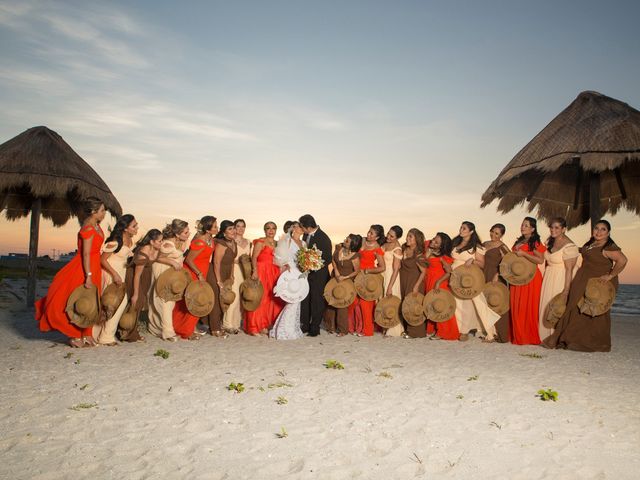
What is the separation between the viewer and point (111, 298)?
769cm

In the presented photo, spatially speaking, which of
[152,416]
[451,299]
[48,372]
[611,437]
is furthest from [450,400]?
[48,372]

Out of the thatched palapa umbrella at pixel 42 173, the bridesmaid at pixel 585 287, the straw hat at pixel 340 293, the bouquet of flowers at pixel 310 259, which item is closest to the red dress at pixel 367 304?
the straw hat at pixel 340 293

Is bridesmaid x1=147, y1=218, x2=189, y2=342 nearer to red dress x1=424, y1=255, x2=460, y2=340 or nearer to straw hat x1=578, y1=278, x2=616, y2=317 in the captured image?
red dress x1=424, y1=255, x2=460, y2=340

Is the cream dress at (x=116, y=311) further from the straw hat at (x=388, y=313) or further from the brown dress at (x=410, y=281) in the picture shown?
the brown dress at (x=410, y=281)

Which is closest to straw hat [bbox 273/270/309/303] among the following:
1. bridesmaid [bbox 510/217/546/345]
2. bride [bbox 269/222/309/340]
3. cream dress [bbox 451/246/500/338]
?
bride [bbox 269/222/309/340]

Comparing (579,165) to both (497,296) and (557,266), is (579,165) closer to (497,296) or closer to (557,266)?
(557,266)

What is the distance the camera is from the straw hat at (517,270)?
28.5 ft

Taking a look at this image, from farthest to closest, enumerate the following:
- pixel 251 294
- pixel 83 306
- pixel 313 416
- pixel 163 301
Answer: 1. pixel 251 294
2. pixel 163 301
3. pixel 83 306
4. pixel 313 416

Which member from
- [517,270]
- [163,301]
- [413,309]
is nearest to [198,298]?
[163,301]

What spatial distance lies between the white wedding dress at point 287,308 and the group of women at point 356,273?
200 mm

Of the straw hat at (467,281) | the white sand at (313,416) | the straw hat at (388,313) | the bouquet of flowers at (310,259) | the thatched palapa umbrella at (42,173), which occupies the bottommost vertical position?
the white sand at (313,416)

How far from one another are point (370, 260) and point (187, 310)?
330 cm

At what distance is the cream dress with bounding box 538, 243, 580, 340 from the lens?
8.46 meters

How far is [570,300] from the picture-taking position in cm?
844
